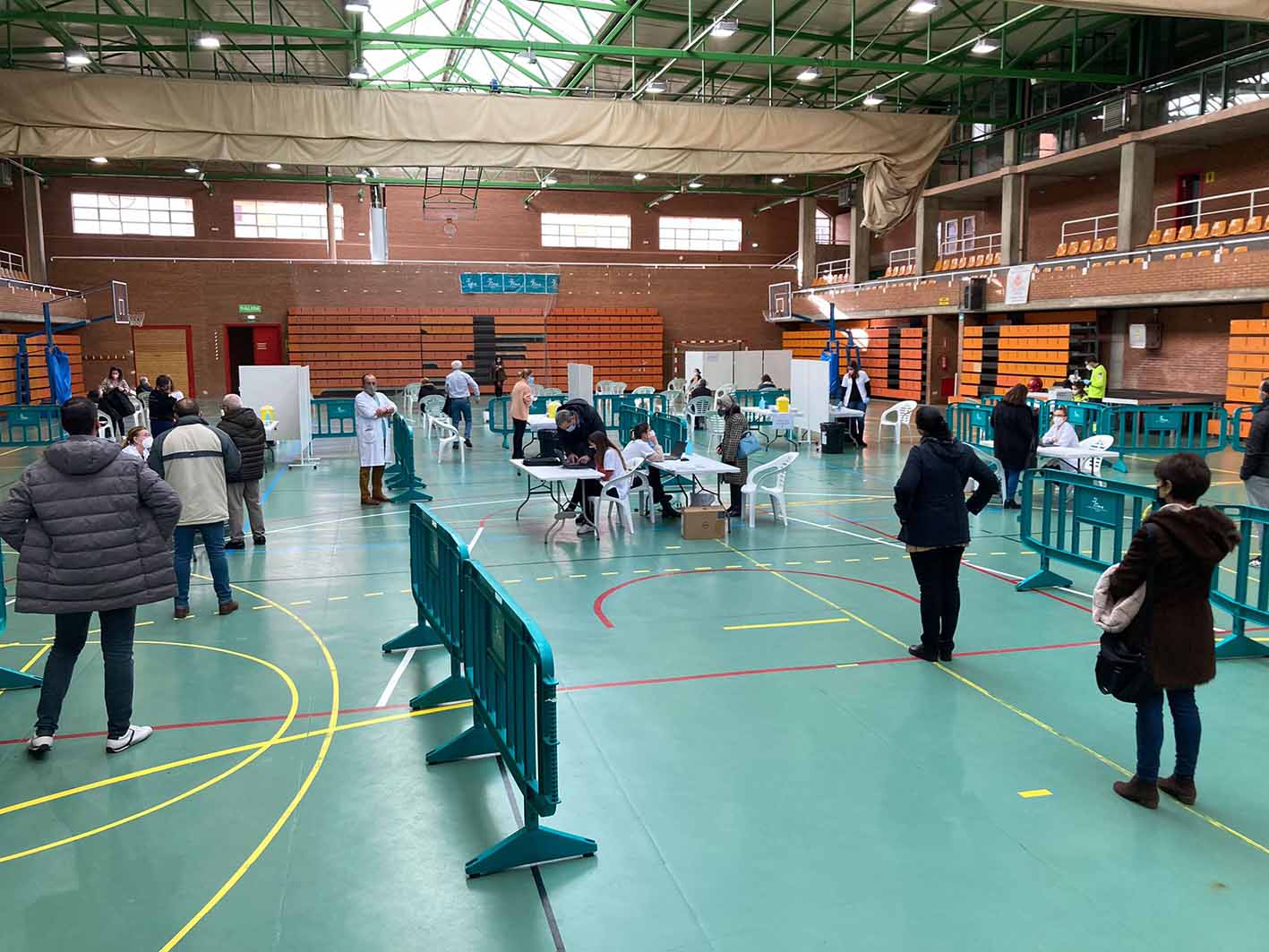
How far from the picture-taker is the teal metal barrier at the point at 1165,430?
632 inches

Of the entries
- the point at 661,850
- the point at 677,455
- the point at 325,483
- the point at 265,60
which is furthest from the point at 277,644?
the point at 265,60

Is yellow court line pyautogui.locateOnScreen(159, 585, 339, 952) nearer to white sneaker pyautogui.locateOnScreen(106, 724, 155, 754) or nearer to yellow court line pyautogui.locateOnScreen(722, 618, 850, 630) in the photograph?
white sneaker pyautogui.locateOnScreen(106, 724, 155, 754)

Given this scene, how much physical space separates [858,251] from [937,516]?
29.1m

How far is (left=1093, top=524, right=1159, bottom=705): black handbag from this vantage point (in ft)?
13.7

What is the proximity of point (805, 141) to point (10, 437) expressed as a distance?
18308 millimetres

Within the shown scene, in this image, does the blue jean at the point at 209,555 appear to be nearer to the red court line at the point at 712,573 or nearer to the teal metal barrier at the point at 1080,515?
the red court line at the point at 712,573

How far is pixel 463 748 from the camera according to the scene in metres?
4.91

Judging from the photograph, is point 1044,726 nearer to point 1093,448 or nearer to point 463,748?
point 463,748

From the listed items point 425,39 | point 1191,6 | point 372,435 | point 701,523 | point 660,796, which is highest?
point 425,39

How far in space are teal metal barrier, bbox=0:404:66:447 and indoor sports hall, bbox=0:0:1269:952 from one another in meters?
0.11

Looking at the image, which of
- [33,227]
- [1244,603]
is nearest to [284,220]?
[33,227]

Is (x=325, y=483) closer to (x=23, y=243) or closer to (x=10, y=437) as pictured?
(x=10, y=437)

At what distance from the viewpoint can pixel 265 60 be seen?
24.8m

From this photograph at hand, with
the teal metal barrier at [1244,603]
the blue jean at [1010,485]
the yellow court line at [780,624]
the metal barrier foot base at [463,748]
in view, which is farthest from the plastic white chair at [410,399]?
the teal metal barrier at [1244,603]
